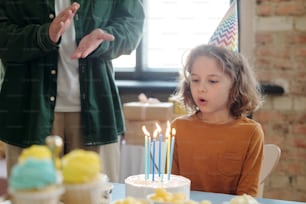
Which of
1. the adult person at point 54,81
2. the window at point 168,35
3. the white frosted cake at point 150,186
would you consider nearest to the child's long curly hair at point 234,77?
the adult person at point 54,81

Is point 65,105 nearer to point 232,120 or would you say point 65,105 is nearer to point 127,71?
point 232,120

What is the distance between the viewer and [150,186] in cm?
89

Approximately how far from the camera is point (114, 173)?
143 cm

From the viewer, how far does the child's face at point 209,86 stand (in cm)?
137

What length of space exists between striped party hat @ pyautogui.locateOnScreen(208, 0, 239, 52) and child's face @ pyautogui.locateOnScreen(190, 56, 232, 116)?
0.20ft

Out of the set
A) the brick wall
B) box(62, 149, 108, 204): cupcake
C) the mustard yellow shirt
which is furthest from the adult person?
the brick wall

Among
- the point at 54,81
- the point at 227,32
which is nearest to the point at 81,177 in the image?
the point at 54,81

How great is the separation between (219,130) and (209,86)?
0.13 metres

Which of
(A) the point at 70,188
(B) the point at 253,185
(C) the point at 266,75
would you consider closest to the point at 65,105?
(B) the point at 253,185

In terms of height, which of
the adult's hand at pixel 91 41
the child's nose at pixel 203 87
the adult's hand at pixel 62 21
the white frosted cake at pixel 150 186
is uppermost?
the adult's hand at pixel 62 21

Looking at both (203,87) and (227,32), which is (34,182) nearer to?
(203,87)

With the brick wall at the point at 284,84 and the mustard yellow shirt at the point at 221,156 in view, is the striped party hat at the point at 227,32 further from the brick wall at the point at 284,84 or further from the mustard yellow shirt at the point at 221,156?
the brick wall at the point at 284,84

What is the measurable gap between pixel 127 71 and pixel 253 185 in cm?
169

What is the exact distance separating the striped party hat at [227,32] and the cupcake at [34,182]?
3.28 feet
